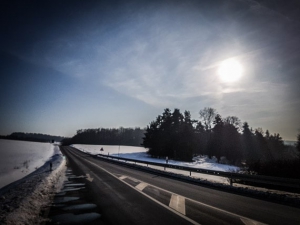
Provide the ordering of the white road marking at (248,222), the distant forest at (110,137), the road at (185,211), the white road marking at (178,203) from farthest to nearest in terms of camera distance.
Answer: the distant forest at (110,137) → the white road marking at (178,203) → the road at (185,211) → the white road marking at (248,222)

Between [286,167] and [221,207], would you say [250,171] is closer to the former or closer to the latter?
[286,167]

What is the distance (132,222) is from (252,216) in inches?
163

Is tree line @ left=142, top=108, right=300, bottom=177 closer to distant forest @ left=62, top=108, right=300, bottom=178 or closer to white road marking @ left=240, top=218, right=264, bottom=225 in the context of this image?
distant forest @ left=62, top=108, right=300, bottom=178

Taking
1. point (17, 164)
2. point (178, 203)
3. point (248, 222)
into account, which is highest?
point (248, 222)

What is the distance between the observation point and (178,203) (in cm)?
729

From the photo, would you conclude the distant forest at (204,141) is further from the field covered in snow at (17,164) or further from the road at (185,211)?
the road at (185,211)

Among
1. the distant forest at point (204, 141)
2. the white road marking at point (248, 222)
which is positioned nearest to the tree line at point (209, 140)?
the distant forest at point (204, 141)

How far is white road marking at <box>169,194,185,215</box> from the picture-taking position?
6.47m

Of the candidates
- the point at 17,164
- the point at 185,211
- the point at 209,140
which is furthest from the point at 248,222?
the point at 209,140

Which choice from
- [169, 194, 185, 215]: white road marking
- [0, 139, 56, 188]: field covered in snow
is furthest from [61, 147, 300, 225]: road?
[0, 139, 56, 188]: field covered in snow

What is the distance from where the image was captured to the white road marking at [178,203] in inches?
255

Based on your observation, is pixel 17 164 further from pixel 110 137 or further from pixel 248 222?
pixel 110 137

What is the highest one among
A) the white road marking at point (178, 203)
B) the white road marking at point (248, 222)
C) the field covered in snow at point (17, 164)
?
the white road marking at point (248, 222)

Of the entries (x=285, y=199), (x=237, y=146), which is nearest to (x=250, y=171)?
(x=285, y=199)
